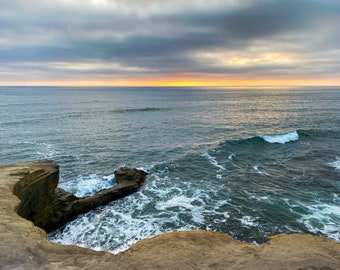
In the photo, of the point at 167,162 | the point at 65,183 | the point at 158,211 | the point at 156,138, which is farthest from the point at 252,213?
the point at 156,138

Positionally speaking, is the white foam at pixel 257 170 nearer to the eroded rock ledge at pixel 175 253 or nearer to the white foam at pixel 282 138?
the white foam at pixel 282 138

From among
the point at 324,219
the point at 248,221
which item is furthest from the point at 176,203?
the point at 324,219

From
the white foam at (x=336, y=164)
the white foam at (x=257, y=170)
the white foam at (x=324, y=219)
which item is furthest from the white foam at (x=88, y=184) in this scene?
the white foam at (x=336, y=164)

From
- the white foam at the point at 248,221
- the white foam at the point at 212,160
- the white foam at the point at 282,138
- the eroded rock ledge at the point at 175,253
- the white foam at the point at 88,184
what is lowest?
the white foam at the point at 248,221

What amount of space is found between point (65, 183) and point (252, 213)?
17.7 m

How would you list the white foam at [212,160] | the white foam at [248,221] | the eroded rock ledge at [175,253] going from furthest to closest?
the white foam at [212,160] → the white foam at [248,221] → the eroded rock ledge at [175,253]

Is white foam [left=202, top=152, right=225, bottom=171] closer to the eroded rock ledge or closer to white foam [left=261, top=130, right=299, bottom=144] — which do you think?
white foam [left=261, top=130, right=299, bottom=144]

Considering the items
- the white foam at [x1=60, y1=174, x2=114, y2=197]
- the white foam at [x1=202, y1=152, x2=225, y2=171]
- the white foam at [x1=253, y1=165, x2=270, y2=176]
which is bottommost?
the white foam at [x1=60, y1=174, x2=114, y2=197]

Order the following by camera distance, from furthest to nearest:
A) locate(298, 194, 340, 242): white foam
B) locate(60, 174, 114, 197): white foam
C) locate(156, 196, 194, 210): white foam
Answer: locate(60, 174, 114, 197): white foam < locate(156, 196, 194, 210): white foam < locate(298, 194, 340, 242): white foam

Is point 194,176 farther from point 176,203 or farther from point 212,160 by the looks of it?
point 176,203

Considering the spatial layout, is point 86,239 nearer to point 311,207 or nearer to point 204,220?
point 204,220

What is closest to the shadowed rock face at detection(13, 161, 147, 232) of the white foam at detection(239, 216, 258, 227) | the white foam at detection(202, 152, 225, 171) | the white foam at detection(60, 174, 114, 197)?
the white foam at detection(60, 174, 114, 197)

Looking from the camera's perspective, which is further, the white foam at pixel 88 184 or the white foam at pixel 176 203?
the white foam at pixel 88 184

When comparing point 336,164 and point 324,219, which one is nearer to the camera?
point 324,219
